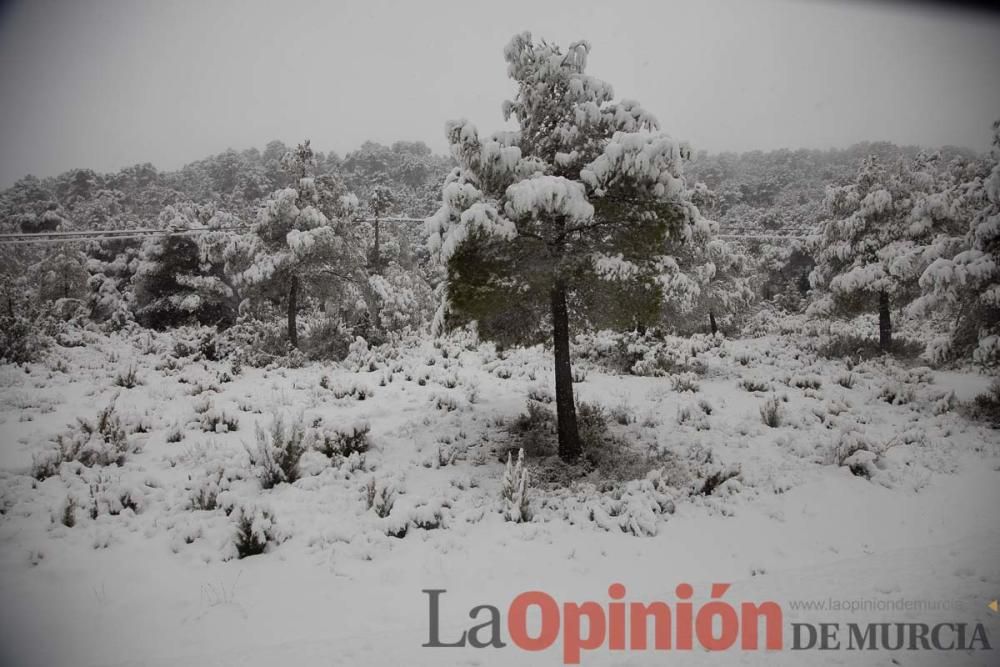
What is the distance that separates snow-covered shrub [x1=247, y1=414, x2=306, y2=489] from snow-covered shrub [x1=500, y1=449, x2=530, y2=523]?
133 inches

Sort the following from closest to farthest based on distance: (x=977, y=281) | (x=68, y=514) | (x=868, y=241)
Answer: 1. (x=68, y=514)
2. (x=977, y=281)
3. (x=868, y=241)

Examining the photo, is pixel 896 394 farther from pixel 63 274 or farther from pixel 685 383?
pixel 63 274

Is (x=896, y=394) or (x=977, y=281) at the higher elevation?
(x=977, y=281)

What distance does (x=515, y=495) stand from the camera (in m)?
6.59

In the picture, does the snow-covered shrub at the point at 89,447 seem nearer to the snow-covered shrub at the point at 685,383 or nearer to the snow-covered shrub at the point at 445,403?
the snow-covered shrub at the point at 445,403

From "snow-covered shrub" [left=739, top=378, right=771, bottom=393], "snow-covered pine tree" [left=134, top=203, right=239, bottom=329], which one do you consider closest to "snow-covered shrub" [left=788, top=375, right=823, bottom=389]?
"snow-covered shrub" [left=739, top=378, right=771, bottom=393]

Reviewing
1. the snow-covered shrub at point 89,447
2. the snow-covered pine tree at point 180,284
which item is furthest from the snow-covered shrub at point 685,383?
the snow-covered pine tree at point 180,284

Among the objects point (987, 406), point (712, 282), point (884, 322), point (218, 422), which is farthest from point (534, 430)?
point (884, 322)

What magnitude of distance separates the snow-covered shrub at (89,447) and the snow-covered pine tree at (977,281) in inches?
645

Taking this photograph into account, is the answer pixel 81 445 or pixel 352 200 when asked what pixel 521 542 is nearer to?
pixel 81 445

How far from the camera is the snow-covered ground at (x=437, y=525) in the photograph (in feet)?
13.4

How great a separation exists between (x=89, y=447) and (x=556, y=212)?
8.36 metres

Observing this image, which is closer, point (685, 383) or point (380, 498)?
point (380, 498)

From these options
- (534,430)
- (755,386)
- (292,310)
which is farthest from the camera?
(292,310)
